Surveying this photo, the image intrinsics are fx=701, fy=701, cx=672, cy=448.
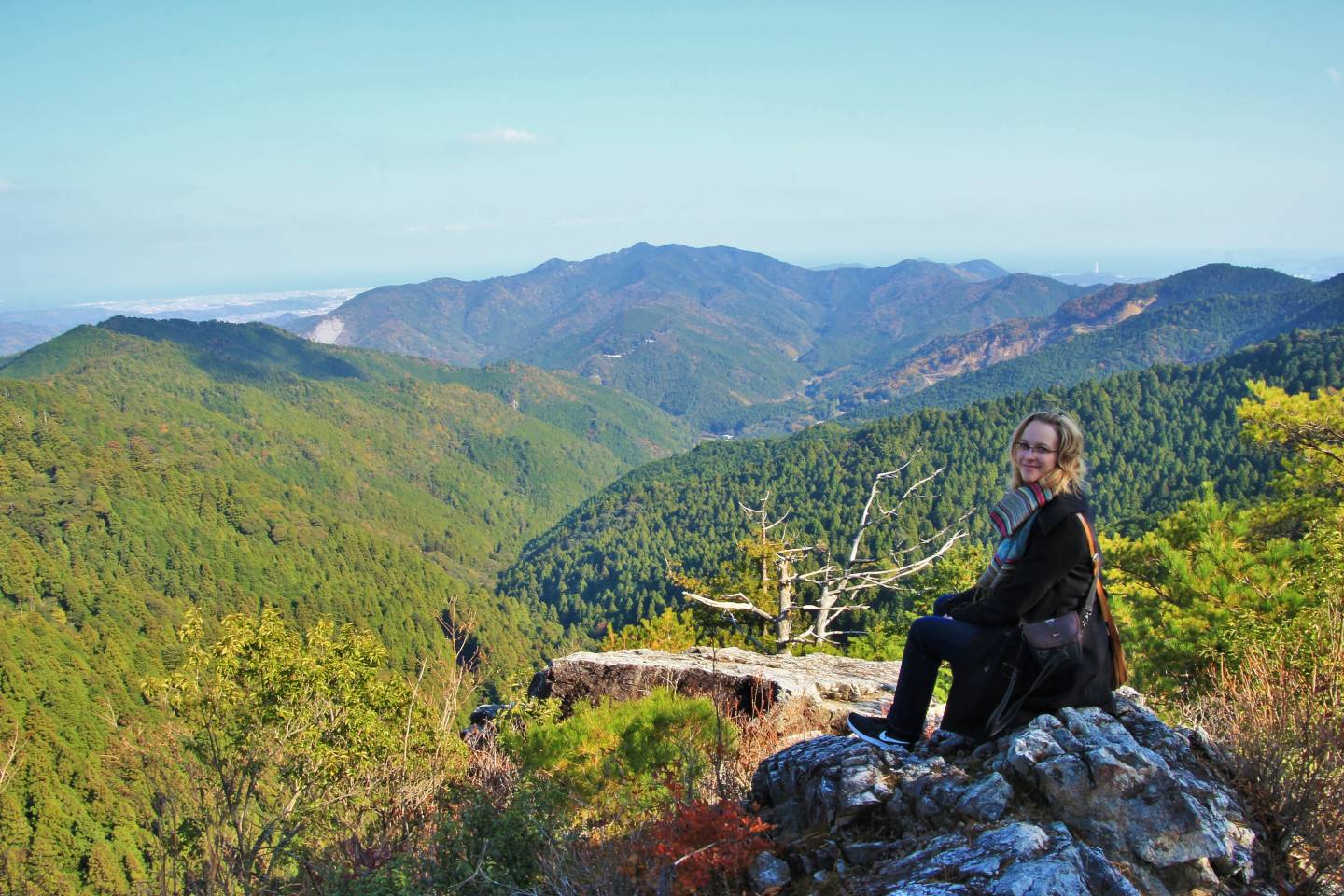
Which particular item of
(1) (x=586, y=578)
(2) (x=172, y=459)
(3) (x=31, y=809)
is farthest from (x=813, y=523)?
(2) (x=172, y=459)

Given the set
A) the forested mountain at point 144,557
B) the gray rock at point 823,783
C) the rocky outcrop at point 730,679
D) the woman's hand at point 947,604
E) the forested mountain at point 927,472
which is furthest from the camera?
the forested mountain at point 927,472

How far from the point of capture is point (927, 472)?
111 m

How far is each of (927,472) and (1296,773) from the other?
113399 mm

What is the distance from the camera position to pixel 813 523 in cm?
9594

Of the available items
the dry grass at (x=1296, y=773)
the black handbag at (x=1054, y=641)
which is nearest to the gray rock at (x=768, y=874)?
the black handbag at (x=1054, y=641)

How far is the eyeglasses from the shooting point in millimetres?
4184

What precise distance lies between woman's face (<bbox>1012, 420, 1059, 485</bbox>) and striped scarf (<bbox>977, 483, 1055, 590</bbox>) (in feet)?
0.30

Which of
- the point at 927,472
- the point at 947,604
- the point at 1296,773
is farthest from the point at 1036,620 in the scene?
the point at 927,472

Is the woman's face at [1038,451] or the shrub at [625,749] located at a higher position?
the woman's face at [1038,451]

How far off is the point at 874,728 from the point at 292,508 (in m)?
126

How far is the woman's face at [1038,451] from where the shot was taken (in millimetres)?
4191

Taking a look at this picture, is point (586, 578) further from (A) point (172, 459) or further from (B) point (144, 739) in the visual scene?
(B) point (144, 739)

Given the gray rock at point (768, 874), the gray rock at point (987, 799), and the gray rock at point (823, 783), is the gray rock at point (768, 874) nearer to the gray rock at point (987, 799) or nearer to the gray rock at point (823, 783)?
the gray rock at point (823, 783)

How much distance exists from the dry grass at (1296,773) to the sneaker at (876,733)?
1.88m
